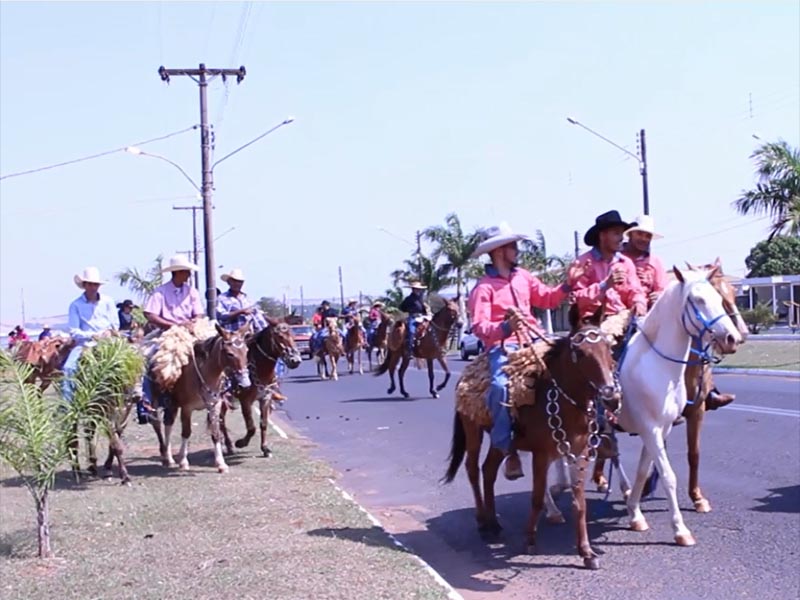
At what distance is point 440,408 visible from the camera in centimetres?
2116

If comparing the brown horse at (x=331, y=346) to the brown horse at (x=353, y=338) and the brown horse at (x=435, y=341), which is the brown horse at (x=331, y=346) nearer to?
the brown horse at (x=353, y=338)

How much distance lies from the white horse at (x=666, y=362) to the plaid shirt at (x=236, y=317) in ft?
23.3

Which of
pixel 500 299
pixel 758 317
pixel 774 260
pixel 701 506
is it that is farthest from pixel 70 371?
pixel 774 260

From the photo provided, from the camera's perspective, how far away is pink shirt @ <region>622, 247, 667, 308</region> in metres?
9.97

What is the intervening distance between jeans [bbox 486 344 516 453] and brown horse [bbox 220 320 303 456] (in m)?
5.88

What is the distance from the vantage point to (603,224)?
9109mm

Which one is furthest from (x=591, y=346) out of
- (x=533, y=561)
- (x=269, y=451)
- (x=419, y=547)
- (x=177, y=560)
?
(x=269, y=451)

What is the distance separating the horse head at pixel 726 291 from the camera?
336 inches

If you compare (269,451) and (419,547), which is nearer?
(419,547)

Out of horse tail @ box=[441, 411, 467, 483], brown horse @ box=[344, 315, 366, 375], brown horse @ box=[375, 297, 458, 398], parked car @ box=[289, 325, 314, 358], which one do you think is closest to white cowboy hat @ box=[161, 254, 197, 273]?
horse tail @ box=[441, 411, 467, 483]

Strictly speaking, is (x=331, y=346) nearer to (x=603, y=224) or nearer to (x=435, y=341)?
(x=435, y=341)

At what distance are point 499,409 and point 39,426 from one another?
3731 mm

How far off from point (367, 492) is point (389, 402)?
443 inches

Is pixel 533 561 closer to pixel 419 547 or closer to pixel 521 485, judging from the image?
pixel 419 547
